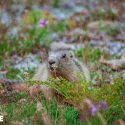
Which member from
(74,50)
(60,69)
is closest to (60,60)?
(60,69)

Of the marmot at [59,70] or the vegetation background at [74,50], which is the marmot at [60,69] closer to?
the marmot at [59,70]

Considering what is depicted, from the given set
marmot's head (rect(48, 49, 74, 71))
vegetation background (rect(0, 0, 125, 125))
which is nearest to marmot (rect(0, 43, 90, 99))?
marmot's head (rect(48, 49, 74, 71))

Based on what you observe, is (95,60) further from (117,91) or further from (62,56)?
(117,91)

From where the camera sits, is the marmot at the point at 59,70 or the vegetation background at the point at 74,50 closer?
the vegetation background at the point at 74,50

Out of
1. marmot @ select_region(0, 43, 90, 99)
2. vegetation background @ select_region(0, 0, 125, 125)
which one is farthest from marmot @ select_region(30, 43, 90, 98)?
vegetation background @ select_region(0, 0, 125, 125)

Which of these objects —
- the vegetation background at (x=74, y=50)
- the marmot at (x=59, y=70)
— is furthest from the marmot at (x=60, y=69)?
the vegetation background at (x=74, y=50)

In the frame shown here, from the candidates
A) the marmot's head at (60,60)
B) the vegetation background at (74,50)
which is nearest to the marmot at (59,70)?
the marmot's head at (60,60)

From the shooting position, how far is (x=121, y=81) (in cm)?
516

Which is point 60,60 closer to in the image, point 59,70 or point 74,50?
point 59,70

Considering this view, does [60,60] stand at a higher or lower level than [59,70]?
higher

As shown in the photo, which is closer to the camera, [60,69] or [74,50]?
[60,69]

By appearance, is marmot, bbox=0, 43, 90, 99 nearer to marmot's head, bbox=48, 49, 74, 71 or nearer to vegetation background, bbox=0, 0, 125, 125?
marmot's head, bbox=48, 49, 74, 71

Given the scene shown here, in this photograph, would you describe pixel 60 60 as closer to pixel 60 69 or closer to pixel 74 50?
pixel 60 69

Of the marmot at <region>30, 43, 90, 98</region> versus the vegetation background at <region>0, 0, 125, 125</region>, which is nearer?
the vegetation background at <region>0, 0, 125, 125</region>
